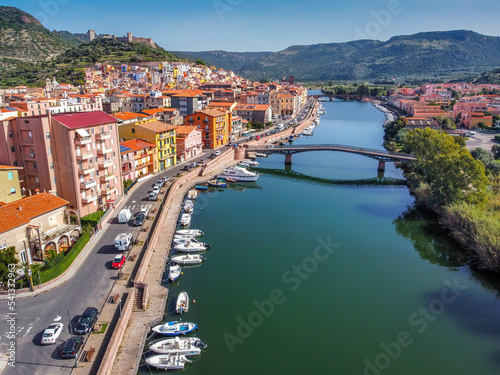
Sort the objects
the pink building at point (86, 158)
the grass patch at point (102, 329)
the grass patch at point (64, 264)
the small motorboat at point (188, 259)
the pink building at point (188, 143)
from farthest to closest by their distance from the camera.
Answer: the pink building at point (188, 143)
the pink building at point (86, 158)
the small motorboat at point (188, 259)
the grass patch at point (64, 264)
the grass patch at point (102, 329)

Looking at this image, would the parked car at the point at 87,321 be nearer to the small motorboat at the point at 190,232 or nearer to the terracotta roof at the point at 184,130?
the small motorboat at the point at 190,232

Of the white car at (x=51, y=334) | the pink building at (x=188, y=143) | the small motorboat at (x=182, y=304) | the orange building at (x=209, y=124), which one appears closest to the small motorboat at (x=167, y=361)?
the small motorboat at (x=182, y=304)

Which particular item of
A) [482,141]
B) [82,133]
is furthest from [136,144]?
[482,141]

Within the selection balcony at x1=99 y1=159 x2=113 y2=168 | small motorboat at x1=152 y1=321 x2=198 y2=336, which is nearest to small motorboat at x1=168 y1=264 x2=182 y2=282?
small motorboat at x1=152 y1=321 x2=198 y2=336

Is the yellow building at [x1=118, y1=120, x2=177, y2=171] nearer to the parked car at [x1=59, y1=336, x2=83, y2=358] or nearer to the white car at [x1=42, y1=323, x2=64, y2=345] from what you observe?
the white car at [x1=42, y1=323, x2=64, y2=345]

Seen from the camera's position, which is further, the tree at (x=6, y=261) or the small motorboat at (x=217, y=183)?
the small motorboat at (x=217, y=183)

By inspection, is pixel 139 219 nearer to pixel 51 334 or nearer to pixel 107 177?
pixel 107 177
